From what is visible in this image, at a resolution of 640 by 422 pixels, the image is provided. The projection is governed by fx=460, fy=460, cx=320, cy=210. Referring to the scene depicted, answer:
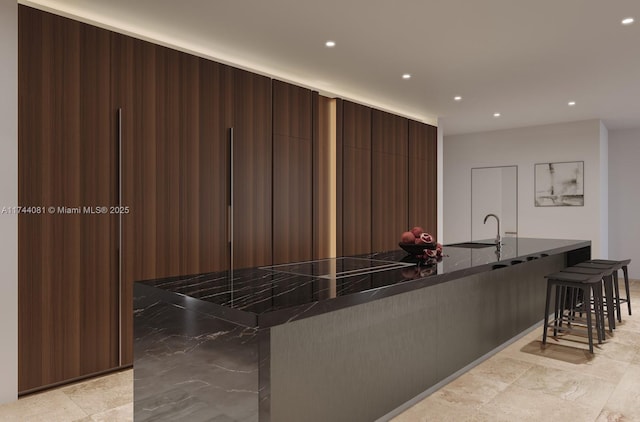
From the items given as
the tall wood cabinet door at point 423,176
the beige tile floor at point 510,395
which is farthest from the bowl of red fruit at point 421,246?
the tall wood cabinet door at point 423,176

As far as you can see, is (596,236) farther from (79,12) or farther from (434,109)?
(79,12)

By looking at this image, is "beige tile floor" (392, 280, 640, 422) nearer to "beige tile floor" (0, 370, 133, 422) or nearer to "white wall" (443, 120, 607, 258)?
"beige tile floor" (0, 370, 133, 422)

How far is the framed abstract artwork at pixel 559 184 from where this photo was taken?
7754 mm

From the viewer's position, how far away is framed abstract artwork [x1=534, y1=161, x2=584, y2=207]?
7.75 meters

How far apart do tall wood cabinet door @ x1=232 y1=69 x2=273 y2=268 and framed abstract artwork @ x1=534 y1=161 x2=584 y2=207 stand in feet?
18.4

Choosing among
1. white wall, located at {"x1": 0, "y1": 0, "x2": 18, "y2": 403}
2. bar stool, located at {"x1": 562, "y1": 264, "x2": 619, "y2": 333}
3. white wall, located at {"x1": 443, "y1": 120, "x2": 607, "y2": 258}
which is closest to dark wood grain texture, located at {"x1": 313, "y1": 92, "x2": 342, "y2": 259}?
bar stool, located at {"x1": 562, "y1": 264, "x2": 619, "y2": 333}

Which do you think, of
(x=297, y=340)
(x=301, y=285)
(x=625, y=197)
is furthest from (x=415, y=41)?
(x=625, y=197)

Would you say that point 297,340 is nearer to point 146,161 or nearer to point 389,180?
point 146,161

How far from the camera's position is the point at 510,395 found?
3.11 m

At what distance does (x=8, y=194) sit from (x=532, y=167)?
7.92 metres

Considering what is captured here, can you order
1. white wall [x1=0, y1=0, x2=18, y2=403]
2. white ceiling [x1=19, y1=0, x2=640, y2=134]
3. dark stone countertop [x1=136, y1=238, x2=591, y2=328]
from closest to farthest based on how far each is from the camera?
dark stone countertop [x1=136, y1=238, x2=591, y2=328]
white wall [x1=0, y1=0, x2=18, y2=403]
white ceiling [x1=19, y1=0, x2=640, y2=134]

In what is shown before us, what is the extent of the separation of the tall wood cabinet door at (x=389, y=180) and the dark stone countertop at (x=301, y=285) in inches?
114

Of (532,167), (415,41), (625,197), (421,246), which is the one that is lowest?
(421,246)

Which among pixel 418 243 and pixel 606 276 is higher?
pixel 418 243
